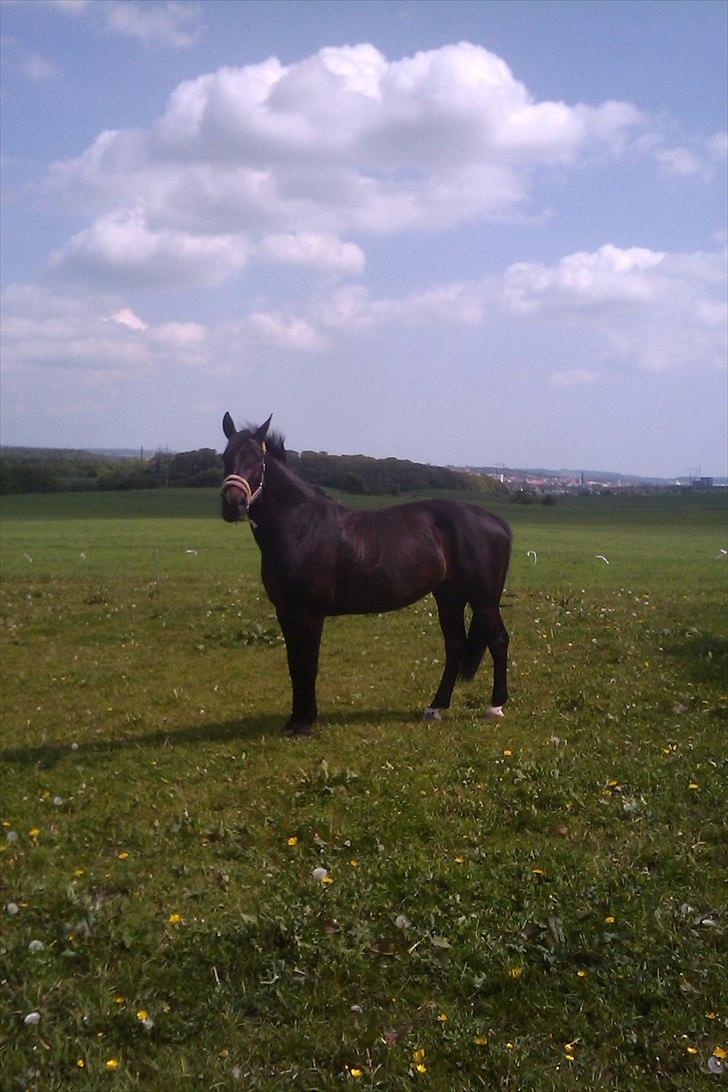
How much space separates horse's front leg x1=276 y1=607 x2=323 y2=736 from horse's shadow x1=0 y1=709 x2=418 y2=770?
177 millimetres

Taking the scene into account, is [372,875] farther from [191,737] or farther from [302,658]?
[191,737]

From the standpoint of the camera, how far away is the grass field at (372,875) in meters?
4.80

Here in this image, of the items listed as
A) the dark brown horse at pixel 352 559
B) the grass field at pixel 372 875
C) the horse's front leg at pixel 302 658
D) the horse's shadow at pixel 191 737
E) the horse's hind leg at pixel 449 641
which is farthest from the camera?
the horse's hind leg at pixel 449 641

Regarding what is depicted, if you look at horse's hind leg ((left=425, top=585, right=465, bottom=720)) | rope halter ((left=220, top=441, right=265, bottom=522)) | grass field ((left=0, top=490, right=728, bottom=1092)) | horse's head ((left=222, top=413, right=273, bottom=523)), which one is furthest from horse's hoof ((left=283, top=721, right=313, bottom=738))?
rope halter ((left=220, top=441, right=265, bottom=522))

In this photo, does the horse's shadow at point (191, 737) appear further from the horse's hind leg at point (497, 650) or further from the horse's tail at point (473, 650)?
the horse's hind leg at point (497, 650)

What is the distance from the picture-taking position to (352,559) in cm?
948

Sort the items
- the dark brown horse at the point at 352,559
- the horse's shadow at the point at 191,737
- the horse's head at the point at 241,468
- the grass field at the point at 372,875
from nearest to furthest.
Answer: the grass field at the point at 372,875 → the horse's head at the point at 241,468 → the dark brown horse at the point at 352,559 → the horse's shadow at the point at 191,737

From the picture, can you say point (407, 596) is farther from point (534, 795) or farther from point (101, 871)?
point (101, 871)

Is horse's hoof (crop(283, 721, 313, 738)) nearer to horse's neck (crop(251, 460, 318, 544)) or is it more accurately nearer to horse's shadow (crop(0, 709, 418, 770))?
horse's shadow (crop(0, 709, 418, 770))

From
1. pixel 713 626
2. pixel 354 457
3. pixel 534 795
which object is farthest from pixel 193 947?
pixel 713 626

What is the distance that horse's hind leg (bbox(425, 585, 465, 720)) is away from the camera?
1015 cm

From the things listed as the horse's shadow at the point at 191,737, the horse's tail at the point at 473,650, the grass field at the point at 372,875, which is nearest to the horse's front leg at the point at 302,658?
the horse's shadow at the point at 191,737

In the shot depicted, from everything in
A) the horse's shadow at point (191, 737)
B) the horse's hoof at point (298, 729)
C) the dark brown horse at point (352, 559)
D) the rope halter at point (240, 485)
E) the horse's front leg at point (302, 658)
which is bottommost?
the horse's shadow at point (191, 737)

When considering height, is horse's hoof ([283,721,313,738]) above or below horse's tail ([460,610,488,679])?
below
